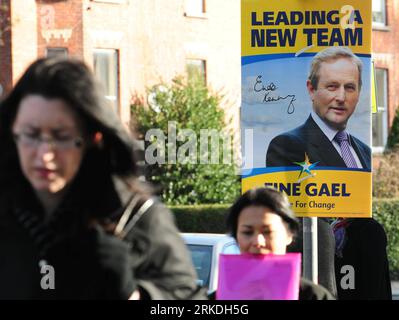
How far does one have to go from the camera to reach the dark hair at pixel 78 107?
2.79 m

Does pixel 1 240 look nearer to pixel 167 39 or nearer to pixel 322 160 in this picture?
pixel 322 160

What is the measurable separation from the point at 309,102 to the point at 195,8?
23258 mm

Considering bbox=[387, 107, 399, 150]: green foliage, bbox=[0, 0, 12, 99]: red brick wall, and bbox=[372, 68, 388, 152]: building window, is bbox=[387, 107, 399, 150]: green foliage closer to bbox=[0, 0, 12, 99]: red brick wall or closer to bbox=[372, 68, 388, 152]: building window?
bbox=[372, 68, 388, 152]: building window

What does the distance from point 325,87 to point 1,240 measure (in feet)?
18.5

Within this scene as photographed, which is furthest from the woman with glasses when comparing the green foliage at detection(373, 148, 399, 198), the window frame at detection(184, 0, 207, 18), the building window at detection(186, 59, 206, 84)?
the window frame at detection(184, 0, 207, 18)

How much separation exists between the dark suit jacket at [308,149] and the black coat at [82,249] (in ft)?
18.3

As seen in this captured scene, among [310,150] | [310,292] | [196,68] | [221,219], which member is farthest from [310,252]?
[196,68]

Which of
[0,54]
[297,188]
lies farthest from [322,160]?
[0,54]

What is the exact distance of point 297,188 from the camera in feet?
27.5

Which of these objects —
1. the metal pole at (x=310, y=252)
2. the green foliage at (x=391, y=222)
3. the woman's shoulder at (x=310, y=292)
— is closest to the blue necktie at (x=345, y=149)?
the metal pole at (x=310, y=252)

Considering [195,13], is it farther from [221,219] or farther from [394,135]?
[221,219]

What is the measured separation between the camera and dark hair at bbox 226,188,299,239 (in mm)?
4586

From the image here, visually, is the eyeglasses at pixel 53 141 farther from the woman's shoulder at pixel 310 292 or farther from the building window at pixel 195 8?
the building window at pixel 195 8
